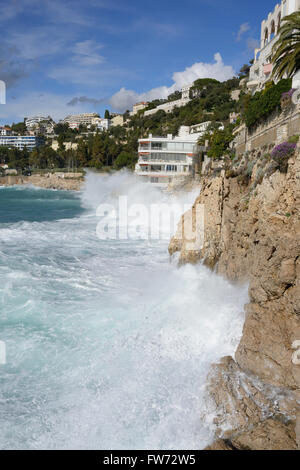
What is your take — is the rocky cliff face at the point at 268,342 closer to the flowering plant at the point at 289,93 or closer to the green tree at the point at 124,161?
the flowering plant at the point at 289,93

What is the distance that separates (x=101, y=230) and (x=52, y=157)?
265 ft

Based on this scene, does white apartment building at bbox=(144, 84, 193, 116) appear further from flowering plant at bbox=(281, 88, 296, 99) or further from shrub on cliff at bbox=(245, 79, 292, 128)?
flowering plant at bbox=(281, 88, 296, 99)

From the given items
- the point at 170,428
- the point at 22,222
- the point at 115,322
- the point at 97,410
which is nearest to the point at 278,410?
the point at 170,428

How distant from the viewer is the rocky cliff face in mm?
6010

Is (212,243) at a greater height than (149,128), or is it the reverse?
(149,128)

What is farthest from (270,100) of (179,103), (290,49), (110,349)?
Result: (179,103)

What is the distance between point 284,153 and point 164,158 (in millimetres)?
40389

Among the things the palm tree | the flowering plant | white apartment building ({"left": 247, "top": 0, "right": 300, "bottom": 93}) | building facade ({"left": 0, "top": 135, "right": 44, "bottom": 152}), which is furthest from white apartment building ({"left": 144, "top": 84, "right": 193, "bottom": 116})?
the flowering plant

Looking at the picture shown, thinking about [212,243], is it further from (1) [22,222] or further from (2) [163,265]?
(1) [22,222]

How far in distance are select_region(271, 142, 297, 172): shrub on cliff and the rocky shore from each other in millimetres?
69259

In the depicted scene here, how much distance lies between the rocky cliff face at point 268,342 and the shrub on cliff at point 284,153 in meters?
0.23

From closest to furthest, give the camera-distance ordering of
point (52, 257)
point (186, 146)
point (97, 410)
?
point (97, 410), point (52, 257), point (186, 146)

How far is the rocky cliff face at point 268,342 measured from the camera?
6.01m

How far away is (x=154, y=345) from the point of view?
9.12 m
